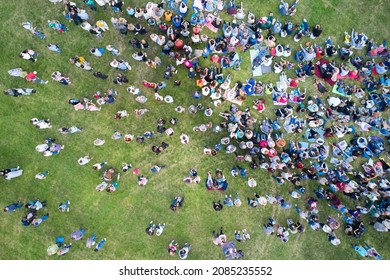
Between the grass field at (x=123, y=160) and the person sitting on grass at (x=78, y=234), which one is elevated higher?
the grass field at (x=123, y=160)

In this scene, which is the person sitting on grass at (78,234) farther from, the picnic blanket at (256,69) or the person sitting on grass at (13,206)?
the picnic blanket at (256,69)

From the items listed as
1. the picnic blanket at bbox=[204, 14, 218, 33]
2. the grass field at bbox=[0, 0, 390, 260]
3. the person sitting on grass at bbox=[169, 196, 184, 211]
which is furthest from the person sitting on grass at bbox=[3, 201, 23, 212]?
the picnic blanket at bbox=[204, 14, 218, 33]

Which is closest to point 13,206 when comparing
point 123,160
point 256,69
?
point 123,160

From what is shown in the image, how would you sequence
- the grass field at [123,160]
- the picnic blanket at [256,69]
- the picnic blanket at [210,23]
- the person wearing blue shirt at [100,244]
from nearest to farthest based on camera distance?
1. the picnic blanket at [210,23]
2. the grass field at [123,160]
3. the picnic blanket at [256,69]
4. the person wearing blue shirt at [100,244]

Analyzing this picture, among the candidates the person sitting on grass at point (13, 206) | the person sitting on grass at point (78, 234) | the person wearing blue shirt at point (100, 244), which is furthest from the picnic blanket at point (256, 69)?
the person sitting on grass at point (13, 206)

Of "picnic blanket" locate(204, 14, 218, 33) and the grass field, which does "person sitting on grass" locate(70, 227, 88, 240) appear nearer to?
the grass field

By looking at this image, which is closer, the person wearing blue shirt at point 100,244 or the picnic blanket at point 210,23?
the picnic blanket at point 210,23

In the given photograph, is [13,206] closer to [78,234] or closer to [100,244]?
[78,234]

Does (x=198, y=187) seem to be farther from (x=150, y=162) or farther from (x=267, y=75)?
(x=267, y=75)
